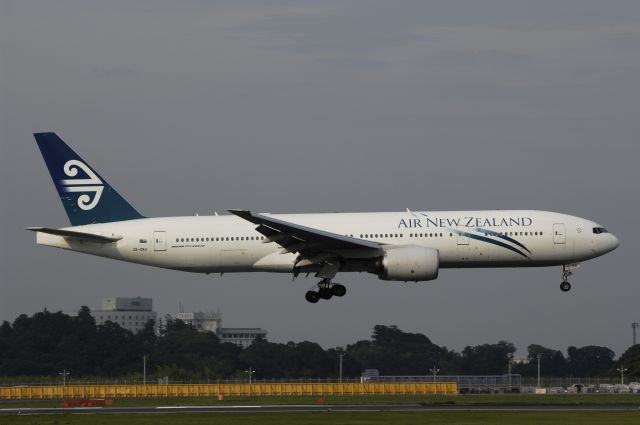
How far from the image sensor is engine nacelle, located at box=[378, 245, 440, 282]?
2255 inches

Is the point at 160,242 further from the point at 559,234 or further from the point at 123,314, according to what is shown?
the point at 123,314

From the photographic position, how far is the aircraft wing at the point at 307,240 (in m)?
55.9

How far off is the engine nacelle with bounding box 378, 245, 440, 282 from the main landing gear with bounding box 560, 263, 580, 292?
6919 millimetres

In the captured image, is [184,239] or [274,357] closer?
[184,239]

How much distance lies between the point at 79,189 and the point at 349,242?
15.1 meters

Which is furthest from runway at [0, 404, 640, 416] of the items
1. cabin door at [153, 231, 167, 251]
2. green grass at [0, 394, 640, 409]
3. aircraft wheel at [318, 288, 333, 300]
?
cabin door at [153, 231, 167, 251]

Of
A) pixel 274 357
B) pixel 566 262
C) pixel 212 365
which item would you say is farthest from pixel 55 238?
pixel 274 357

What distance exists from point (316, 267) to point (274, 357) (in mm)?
52554

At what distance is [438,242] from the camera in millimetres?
58688

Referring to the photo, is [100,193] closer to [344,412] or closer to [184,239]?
[184,239]

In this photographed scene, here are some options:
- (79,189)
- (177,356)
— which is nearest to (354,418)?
(79,189)

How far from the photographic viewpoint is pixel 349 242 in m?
56.9

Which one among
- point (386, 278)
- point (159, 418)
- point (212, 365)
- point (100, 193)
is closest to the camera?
point (159, 418)

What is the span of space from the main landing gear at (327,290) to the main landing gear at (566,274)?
10.6m
